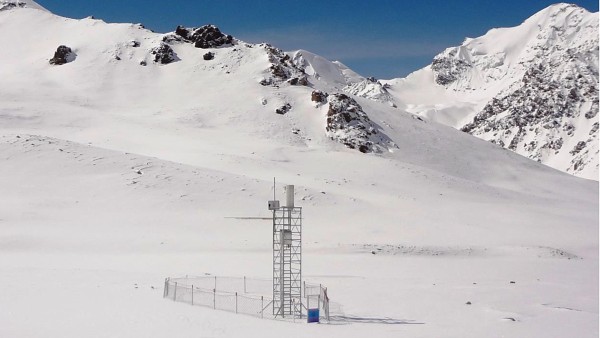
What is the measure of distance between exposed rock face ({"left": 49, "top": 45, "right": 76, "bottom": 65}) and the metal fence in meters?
88.4

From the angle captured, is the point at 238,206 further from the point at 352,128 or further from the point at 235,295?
the point at 352,128

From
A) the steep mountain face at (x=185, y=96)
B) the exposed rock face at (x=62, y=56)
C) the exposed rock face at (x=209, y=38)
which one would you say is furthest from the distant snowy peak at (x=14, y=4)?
the exposed rock face at (x=209, y=38)

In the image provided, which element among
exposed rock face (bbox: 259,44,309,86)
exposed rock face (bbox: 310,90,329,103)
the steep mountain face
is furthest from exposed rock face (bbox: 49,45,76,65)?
exposed rock face (bbox: 310,90,329,103)

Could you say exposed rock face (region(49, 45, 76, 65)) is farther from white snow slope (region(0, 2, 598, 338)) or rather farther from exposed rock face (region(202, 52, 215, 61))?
exposed rock face (region(202, 52, 215, 61))

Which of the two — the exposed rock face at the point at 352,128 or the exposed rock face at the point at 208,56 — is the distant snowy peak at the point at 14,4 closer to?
the exposed rock face at the point at 208,56

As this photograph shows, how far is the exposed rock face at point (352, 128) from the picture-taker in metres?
93.8

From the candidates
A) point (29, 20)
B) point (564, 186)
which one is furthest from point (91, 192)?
point (29, 20)

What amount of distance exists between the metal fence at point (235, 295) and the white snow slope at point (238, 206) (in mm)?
1030

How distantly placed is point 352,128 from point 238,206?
38254 mm

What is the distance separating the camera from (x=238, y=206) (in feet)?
199

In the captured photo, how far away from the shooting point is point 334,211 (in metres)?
62.0

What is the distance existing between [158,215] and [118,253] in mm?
10443

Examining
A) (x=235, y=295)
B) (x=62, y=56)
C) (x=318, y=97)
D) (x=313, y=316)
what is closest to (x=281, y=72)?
(x=318, y=97)

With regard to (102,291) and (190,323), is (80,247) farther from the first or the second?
(190,323)
